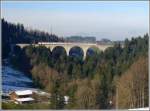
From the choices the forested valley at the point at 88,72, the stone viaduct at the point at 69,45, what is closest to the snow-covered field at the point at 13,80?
the forested valley at the point at 88,72

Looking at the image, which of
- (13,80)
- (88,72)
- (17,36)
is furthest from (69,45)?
(13,80)

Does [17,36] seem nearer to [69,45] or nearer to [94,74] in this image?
[69,45]

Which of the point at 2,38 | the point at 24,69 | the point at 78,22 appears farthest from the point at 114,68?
the point at 2,38

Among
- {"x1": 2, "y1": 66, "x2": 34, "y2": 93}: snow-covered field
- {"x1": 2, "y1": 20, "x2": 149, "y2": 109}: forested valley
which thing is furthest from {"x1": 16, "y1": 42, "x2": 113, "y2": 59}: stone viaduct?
{"x1": 2, "y1": 66, "x2": 34, "y2": 93}: snow-covered field

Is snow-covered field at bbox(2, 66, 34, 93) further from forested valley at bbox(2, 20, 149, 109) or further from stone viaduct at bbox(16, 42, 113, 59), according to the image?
stone viaduct at bbox(16, 42, 113, 59)

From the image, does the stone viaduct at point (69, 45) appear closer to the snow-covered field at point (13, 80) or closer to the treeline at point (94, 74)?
the treeline at point (94, 74)

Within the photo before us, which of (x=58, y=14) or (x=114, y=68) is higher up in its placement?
(x=58, y=14)

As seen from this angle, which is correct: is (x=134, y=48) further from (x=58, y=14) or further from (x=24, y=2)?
(x=24, y=2)
